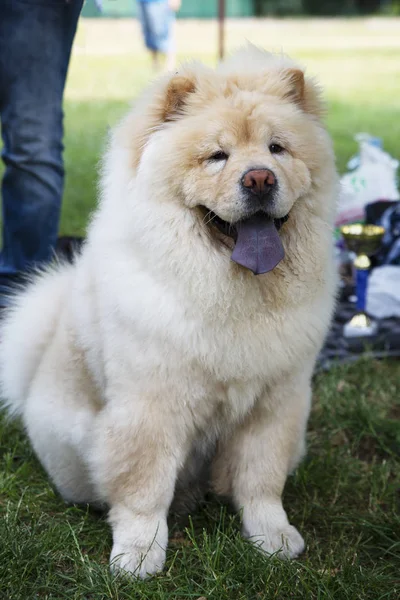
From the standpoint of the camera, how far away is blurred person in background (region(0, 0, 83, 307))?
284 cm

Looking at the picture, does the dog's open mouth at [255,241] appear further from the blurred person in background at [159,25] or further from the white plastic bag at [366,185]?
the blurred person in background at [159,25]

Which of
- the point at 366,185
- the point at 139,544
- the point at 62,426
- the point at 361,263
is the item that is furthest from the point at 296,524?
the point at 366,185

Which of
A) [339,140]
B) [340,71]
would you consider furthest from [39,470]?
[340,71]

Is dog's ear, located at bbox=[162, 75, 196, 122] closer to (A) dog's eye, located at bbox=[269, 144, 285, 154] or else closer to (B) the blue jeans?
(A) dog's eye, located at bbox=[269, 144, 285, 154]

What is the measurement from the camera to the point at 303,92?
6.70ft

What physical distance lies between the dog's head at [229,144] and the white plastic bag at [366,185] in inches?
89.9

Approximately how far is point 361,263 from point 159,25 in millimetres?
7437

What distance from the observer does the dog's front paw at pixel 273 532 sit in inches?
85.0

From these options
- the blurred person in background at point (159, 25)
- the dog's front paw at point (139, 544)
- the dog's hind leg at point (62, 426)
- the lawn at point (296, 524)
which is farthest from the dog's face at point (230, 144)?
the blurred person in background at point (159, 25)

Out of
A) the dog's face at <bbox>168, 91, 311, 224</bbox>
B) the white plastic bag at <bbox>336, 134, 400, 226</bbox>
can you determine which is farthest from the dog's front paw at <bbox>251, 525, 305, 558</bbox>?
the white plastic bag at <bbox>336, 134, 400, 226</bbox>

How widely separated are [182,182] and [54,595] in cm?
105

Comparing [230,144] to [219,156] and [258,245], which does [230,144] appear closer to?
[219,156]

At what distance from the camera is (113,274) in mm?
2043

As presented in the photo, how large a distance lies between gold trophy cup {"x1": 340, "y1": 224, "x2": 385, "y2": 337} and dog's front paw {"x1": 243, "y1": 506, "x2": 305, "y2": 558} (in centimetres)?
145
